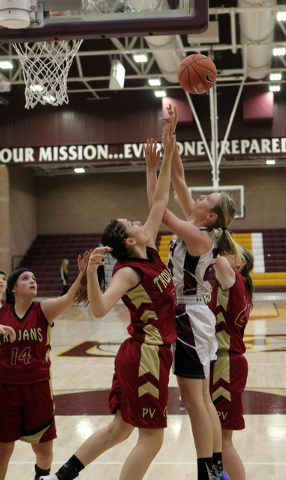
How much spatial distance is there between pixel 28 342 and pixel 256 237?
18.5 metres

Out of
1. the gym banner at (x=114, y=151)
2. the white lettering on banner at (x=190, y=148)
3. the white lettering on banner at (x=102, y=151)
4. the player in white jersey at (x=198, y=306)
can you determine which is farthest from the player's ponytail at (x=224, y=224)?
the white lettering on banner at (x=102, y=151)

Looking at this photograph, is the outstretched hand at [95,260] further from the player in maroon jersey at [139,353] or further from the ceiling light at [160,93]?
the ceiling light at [160,93]

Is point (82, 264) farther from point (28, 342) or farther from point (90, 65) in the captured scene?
point (90, 65)

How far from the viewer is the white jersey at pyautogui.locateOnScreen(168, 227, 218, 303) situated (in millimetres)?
3129

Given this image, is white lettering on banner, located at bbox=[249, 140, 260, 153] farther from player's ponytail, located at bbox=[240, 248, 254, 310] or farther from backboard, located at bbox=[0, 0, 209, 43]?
player's ponytail, located at bbox=[240, 248, 254, 310]

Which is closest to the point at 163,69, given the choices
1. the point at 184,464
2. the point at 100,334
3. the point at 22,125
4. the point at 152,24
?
the point at 22,125

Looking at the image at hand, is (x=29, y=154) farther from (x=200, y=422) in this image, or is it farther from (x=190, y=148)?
(x=200, y=422)

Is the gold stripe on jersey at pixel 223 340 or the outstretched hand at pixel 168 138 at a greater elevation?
the outstretched hand at pixel 168 138

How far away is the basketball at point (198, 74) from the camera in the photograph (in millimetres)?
4016

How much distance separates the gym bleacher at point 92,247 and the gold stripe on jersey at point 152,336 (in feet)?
48.3

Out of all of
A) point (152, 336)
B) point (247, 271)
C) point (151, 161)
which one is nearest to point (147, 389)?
point (152, 336)

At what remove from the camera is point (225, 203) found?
318 cm

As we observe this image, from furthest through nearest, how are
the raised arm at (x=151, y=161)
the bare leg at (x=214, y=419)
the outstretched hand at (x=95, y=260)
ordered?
the raised arm at (x=151, y=161), the bare leg at (x=214, y=419), the outstretched hand at (x=95, y=260)

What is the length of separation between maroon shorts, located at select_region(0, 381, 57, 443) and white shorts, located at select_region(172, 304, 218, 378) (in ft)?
2.93
